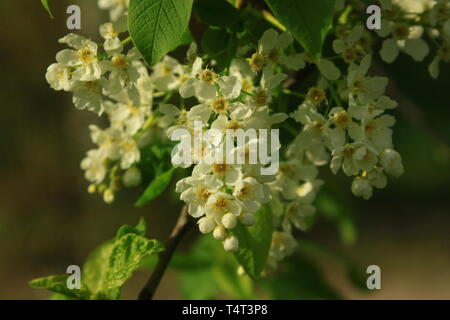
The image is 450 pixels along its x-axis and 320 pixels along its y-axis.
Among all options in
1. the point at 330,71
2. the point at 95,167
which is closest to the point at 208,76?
the point at 330,71

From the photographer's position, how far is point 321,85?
1.13 meters

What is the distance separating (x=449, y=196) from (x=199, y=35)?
6.07 metres

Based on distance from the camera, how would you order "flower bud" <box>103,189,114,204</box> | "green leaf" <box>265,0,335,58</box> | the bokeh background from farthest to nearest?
the bokeh background < "flower bud" <box>103,189,114,204</box> < "green leaf" <box>265,0,335,58</box>

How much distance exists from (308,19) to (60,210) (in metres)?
5.57

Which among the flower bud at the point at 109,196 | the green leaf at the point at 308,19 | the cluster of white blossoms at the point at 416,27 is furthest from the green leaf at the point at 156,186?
the cluster of white blossoms at the point at 416,27

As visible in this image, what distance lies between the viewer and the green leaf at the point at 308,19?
91cm

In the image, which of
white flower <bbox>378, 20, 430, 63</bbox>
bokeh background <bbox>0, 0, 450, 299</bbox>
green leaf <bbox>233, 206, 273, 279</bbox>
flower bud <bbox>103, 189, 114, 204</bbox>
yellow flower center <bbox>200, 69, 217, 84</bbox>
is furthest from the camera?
bokeh background <bbox>0, 0, 450, 299</bbox>

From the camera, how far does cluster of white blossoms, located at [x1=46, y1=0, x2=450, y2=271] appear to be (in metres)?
0.96

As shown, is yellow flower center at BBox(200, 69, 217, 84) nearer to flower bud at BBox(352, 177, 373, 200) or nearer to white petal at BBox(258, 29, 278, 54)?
white petal at BBox(258, 29, 278, 54)

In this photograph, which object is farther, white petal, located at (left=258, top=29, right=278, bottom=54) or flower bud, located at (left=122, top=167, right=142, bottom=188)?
flower bud, located at (left=122, top=167, right=142, bottom=188)

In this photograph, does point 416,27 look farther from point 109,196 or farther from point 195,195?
point 109,196

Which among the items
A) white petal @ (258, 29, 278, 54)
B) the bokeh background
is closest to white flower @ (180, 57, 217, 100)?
white petal @ (258, 29, 278, 54)

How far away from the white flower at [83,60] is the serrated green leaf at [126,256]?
307 mm
